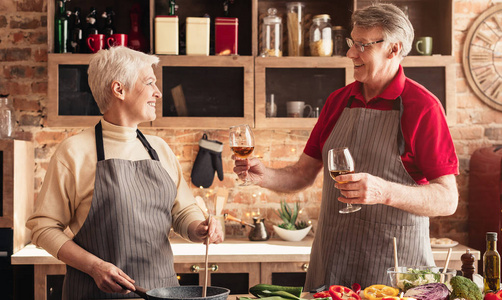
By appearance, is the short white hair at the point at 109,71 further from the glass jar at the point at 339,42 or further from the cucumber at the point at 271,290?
the glass jar at the point at 339,42

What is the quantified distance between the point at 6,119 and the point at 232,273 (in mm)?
1649

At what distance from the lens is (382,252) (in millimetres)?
2000

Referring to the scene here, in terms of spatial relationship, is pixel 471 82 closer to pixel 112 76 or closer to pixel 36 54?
pixel 112 76

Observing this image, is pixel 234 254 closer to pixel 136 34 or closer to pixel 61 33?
pixel 136 34

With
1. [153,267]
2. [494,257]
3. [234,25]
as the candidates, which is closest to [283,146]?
[234,25]

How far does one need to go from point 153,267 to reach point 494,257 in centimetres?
111

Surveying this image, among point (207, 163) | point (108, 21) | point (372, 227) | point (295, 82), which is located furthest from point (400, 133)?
point (108, 21)

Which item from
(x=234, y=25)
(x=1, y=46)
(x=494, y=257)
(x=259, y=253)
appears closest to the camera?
(x=494, y=257)

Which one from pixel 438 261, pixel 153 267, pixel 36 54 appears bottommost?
pixel 438 261

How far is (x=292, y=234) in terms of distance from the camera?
11.5 feet

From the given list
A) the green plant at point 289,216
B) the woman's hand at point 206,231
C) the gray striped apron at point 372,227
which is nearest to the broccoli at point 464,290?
the gray striped apron at point 372,227

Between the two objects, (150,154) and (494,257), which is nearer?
(494,257)

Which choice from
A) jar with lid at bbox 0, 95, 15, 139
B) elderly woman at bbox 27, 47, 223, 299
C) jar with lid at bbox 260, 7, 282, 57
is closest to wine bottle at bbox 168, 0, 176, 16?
jar with lid at bbox 260, 7, 282, 57

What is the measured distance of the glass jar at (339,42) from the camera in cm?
348
